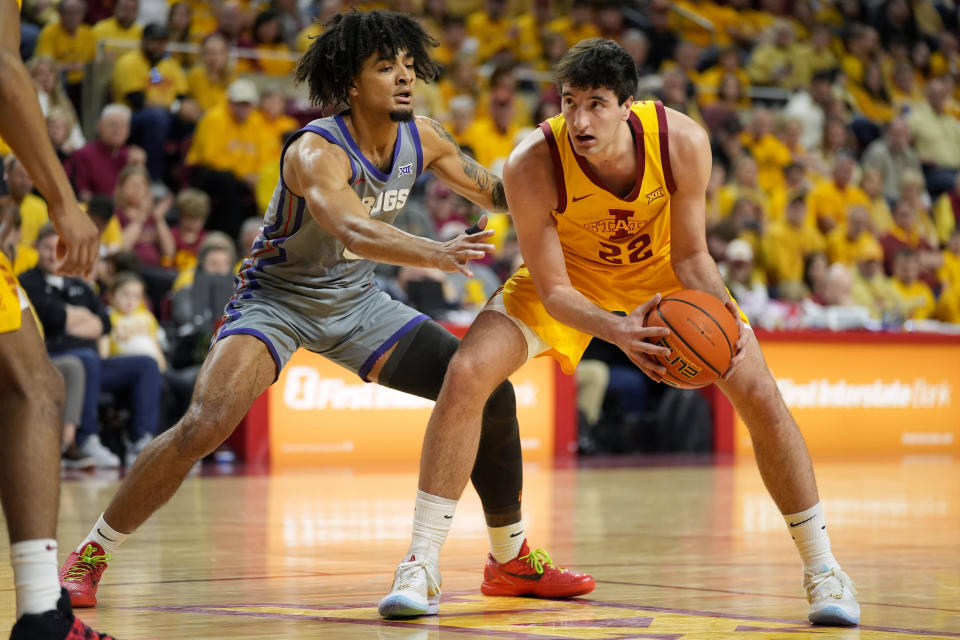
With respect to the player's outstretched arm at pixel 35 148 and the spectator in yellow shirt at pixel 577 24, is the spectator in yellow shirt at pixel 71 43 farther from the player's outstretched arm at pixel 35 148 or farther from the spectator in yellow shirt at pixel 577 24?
the player's outstretched arm at pixel 35 148

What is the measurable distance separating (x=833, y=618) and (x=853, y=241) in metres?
11.1

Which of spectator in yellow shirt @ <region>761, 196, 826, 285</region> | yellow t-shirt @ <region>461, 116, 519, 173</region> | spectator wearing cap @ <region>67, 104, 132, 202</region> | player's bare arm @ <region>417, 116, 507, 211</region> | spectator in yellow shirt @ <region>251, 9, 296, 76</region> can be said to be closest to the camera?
player's bare arm @ <region>417, 116, 507, 211</region>

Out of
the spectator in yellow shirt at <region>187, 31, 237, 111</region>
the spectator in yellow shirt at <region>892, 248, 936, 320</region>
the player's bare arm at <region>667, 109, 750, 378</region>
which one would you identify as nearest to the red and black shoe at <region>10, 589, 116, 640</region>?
the player's bare arm at <region>667, 109, 750, 378</region>

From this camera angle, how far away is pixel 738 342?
155 inches

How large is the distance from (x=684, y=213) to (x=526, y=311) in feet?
1.96

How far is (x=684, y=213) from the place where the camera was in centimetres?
429

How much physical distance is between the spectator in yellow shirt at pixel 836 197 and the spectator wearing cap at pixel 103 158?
7511 millimetres

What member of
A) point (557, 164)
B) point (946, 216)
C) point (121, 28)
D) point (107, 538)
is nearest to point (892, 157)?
point (946, 216)

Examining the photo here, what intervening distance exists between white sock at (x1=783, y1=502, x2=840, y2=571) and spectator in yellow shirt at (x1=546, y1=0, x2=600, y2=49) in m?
12.3

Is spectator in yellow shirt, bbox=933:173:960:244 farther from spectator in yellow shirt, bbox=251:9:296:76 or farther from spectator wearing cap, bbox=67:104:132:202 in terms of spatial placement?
spectator wearing cap, bbox=67:104:132:202

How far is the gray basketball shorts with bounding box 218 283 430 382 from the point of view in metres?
4.42

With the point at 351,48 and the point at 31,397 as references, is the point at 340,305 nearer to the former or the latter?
the point at 351,48

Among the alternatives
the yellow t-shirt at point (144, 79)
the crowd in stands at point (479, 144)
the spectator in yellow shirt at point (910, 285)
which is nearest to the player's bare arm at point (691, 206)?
the crowd in stands at point (479, 144)

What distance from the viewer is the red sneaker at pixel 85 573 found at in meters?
4.03
